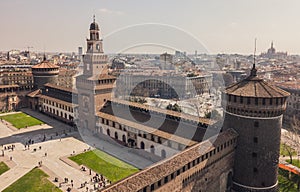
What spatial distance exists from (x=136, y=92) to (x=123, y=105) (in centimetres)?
5600

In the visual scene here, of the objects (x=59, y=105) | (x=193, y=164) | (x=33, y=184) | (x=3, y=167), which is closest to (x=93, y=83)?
(x=59, y=105)

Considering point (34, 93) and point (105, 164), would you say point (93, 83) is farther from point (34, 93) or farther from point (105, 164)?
point (34, 93)

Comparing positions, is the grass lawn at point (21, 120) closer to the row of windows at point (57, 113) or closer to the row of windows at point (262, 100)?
the row of windows at point (57, 113)

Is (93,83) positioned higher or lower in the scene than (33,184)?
higher

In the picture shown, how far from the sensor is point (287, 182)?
36.0 meters

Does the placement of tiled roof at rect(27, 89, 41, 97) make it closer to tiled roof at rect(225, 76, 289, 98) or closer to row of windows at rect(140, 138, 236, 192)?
tiled roof at rect(225, 76, 289, 98)

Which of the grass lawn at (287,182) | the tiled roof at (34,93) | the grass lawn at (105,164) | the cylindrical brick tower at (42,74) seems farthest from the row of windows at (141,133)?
the cylindrical brick tower at (42,74)

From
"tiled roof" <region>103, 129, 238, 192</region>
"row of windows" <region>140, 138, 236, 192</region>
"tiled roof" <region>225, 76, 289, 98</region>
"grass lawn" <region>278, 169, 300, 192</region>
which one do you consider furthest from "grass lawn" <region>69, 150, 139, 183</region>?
"grass lawn" <region>278, 169, 300, 192</region>

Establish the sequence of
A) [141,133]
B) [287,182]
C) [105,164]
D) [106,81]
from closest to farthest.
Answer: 1. [287,182]
2. [105,164]
3. [141,133]
4. [106,81]

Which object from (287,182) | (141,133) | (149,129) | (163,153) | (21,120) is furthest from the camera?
(21,120)

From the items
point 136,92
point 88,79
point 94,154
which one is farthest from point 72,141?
point 136,92

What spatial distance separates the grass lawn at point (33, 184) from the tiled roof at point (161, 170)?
47.8 feet

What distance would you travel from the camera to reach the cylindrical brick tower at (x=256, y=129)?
30.1 metres

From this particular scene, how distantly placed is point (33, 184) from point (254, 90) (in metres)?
29.3
